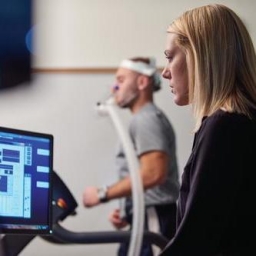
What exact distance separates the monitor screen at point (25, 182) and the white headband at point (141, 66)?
5.06 feet

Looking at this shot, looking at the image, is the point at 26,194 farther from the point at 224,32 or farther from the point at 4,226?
the point at 224,32

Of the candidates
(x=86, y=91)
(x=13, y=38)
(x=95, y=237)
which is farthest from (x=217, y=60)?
(x=86, y=91)

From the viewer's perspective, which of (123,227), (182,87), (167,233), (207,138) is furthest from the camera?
(123,227)

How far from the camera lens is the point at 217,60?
149 centimetres

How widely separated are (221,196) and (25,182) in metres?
0.67

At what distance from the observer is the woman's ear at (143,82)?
3.32 m

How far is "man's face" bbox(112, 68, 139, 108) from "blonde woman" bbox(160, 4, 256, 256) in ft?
5.92

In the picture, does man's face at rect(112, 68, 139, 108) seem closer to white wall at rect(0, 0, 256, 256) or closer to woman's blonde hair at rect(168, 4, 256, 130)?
white wall at rect(0, 0, 256, 256)

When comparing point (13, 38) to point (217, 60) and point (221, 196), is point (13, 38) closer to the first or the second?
point (217, 60)

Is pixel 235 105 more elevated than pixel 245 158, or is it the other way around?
pixel 235 105

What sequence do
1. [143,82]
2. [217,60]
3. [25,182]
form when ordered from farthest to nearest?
[143,82]
[25,182]
[217,60]

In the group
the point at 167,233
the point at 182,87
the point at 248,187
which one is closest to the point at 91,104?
the point at 167,233

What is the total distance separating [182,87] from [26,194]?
584 millimetres

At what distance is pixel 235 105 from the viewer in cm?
144
